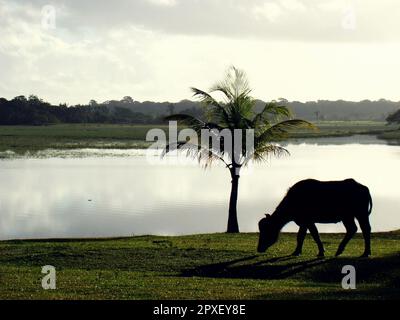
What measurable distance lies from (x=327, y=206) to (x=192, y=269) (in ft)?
17.8

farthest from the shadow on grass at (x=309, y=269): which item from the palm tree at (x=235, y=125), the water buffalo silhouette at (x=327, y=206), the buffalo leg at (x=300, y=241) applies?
the palm tree at (x=235, y=125)

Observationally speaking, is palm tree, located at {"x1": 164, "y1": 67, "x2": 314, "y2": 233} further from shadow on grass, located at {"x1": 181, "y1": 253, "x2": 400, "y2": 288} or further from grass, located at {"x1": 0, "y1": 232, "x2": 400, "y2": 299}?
shadow on grass, located at {"x1": 181, "y1": 253, "x2": 400, "y2": 288}

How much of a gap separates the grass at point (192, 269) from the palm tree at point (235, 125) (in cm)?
528

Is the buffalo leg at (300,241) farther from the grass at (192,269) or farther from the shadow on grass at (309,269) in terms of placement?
the shadow on grass at (309,269)

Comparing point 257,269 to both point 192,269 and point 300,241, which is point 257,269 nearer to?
point 192,269

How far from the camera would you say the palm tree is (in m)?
32.5

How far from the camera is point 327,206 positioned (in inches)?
906

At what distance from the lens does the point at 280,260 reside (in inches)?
886

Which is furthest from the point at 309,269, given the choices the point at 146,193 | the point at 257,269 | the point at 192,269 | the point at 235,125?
the point at 146,193

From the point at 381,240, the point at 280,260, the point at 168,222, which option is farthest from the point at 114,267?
the point at 168,222

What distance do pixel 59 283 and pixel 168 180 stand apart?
1770 inches

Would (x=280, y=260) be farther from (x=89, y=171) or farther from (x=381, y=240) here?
(x=89, y=171)

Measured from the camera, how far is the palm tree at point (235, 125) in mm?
32469
